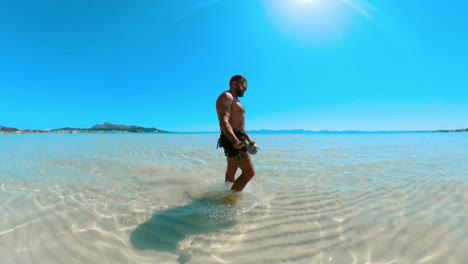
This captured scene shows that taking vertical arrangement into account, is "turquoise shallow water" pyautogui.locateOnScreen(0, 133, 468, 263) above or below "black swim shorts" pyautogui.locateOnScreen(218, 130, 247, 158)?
below

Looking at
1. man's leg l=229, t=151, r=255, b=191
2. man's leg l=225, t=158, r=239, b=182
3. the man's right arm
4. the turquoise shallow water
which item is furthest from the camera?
man's leg l=225, t=158, r=239, b=182

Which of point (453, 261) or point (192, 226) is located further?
point (192, 226)

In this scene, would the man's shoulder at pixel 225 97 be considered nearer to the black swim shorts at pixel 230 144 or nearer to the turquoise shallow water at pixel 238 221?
the black swim shorts at pixel 230 144

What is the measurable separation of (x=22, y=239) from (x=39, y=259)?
0.75m

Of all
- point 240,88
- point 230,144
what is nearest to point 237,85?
point 240,88

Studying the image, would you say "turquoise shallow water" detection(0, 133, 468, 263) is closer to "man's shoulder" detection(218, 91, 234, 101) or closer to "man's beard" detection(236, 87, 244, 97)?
"man's shoulder" detection(218, 91, 234, 101)

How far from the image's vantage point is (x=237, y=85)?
499cm

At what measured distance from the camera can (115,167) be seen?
9.59 meters

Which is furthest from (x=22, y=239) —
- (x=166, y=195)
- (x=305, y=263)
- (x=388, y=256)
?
(x=388, y=256)

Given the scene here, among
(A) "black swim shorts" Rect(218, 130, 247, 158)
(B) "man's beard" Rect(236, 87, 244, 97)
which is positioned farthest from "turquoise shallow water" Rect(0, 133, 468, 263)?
(B) "man's beard" Rect(236, 87, 244, 97)

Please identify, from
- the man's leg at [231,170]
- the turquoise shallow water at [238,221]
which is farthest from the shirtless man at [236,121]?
the turquoise shallow water at [238,221]

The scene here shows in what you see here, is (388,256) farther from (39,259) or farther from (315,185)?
(39,259)

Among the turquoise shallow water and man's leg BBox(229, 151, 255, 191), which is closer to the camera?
the turquoise shallow water

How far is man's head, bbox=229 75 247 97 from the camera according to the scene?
498 cm
